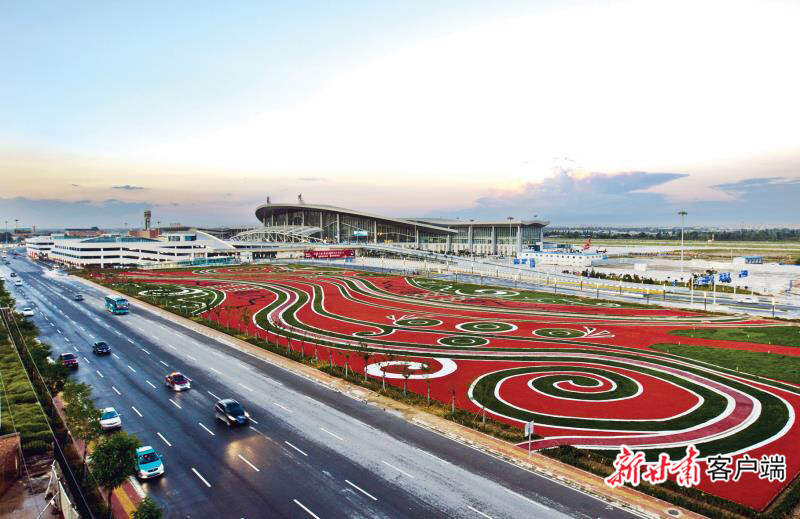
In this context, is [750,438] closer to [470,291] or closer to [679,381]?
[679,381]

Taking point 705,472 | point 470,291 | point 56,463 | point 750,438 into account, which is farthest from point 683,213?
point 56,463

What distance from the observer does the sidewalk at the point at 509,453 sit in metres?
25.9

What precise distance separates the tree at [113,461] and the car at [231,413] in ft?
35.2

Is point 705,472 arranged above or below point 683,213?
below

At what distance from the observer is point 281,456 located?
31.3m

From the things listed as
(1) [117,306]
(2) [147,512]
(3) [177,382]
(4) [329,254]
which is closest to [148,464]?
(2) [147,512]

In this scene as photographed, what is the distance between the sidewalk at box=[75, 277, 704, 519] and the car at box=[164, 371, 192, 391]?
950cm

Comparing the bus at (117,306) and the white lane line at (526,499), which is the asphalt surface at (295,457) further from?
the bus at (117,306)

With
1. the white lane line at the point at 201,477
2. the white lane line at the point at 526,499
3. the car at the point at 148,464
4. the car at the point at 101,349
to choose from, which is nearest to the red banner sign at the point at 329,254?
the car at the point at 101,349

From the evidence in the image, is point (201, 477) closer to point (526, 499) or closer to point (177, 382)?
point (177, 382)

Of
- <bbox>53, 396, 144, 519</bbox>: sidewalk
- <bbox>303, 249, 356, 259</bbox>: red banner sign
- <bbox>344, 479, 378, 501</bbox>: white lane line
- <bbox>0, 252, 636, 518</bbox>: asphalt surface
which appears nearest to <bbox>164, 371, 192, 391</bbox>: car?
<bbox>0, 252, 636, 518</bbox>: asphalt surface

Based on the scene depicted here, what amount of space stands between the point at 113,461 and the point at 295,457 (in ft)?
34.3

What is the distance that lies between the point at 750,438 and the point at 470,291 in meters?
67.4

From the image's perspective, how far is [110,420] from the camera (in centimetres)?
3509
